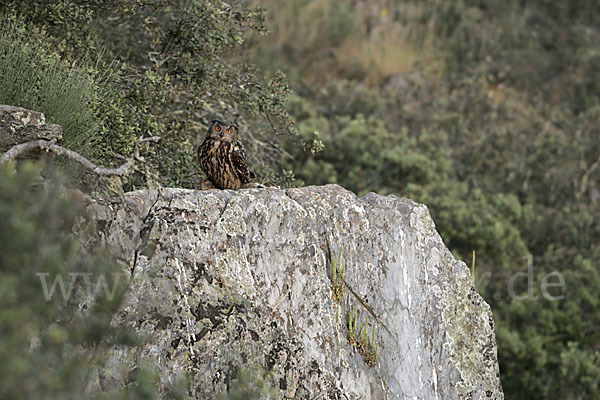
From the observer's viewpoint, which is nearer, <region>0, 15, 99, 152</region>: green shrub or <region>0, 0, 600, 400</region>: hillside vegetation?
<region>0, 15, 99, 152</region>: green shrub

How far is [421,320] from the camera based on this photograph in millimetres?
4262

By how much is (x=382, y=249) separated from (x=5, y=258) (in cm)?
238

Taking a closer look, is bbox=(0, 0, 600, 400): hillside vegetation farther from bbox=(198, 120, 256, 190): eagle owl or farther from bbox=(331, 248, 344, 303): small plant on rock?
bbox=(331, 248, 344, 303): small plant on rock

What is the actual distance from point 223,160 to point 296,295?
1122mm

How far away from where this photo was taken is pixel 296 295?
3975mm

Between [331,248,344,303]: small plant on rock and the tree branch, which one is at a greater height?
the tree branch

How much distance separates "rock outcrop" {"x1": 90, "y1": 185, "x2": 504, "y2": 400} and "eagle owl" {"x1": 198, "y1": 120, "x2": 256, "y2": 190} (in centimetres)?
53

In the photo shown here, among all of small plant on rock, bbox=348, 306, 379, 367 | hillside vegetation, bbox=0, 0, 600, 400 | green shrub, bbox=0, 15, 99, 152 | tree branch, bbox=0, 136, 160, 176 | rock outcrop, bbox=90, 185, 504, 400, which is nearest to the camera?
tree branch, bbox=0, 136, 160, 176

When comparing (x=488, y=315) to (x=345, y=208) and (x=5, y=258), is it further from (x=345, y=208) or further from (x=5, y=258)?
(x=5, y=258)

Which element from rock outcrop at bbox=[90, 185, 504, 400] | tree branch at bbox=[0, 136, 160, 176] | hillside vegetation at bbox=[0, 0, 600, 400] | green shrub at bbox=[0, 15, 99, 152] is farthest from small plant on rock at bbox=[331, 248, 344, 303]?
green shrub at bbox=[0, 15, 99, 152]

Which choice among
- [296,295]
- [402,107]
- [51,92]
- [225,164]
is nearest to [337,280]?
[296,295]

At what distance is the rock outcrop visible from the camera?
140 inches

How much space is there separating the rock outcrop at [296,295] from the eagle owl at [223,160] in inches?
20.8

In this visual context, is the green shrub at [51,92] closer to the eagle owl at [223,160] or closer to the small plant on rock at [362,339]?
the eagle owl at [223,160]
